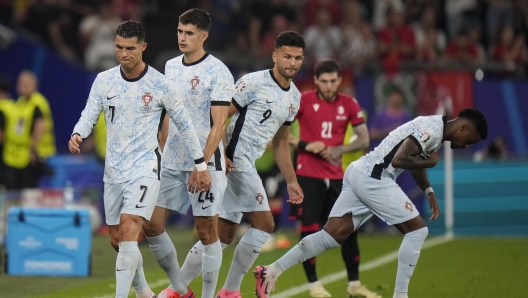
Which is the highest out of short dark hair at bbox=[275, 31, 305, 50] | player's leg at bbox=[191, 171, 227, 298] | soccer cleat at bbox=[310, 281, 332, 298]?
Answer: short dark hair at bbox=[275, 31, 305, 50]

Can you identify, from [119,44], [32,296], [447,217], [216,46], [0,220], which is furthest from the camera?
[216,46]

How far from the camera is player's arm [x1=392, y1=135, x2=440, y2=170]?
8.10 meters

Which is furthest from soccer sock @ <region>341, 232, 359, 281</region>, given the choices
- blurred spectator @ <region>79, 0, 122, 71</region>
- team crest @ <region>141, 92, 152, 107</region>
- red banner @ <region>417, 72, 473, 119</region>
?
blurred spectator @ <region>79, 0, 122, 71</region>

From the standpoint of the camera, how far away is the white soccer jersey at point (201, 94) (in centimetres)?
795

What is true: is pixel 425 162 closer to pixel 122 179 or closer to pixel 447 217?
pixel 122 179

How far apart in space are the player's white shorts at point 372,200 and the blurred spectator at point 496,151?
7908mm

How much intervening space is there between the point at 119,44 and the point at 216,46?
12219 mm

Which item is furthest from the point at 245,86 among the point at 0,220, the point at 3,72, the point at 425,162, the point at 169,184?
the point at 3,72

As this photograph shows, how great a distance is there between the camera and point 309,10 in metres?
19.1

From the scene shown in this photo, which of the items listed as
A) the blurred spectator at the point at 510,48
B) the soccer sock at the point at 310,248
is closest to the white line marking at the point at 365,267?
the soccer sock at the point at 310,248

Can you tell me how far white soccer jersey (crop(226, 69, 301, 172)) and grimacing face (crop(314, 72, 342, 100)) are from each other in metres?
1.78

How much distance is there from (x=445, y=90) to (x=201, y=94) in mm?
9674

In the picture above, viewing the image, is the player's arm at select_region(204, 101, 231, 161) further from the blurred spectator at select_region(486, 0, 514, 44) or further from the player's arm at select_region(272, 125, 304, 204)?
the blurred spectator at select_region(486, 0, 514, 44)

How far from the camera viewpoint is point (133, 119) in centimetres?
754
